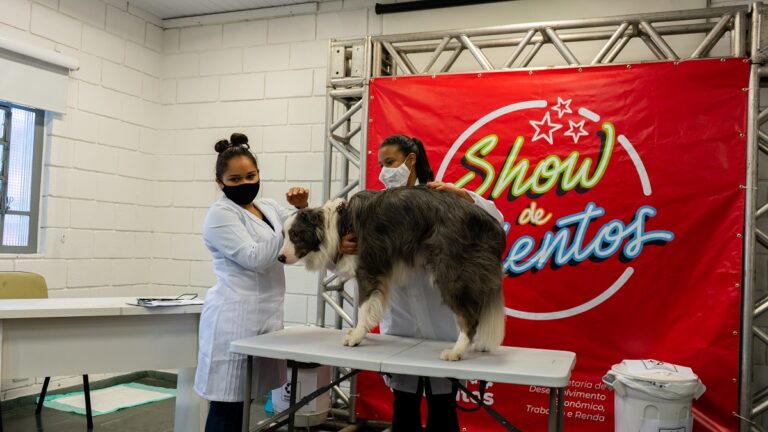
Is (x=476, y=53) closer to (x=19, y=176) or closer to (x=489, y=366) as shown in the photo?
(x=489, y=366)

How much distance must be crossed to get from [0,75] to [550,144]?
397 cm

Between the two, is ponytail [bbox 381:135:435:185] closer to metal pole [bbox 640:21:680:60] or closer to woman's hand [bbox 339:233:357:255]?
woman's hand [bbox 339:233:357:255]

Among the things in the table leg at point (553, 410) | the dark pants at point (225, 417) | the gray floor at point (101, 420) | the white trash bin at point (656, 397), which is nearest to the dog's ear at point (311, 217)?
the dark pants at point (225, 417)

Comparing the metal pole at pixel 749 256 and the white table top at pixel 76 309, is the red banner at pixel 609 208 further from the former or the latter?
the white table top at pixel 76 309

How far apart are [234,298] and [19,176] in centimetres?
303

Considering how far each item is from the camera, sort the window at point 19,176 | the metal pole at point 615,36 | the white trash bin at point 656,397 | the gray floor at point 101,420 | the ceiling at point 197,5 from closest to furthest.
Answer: the white trash bin at point 656,397, the metal pole at point 615,36, the gray floor at point 101,420, the window at point 19,176, the ceiling at point 197,5

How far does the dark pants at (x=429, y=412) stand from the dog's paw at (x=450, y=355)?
0.81 ft

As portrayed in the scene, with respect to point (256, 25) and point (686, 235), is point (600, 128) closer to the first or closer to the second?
point (686, 235)

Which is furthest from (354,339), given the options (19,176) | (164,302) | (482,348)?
(19,176)

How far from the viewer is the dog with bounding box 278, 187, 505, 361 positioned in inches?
88.5

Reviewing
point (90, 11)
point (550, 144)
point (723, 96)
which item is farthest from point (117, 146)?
point (723, 96)

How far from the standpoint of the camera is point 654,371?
327 centimetres

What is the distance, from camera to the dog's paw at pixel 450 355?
2192mm

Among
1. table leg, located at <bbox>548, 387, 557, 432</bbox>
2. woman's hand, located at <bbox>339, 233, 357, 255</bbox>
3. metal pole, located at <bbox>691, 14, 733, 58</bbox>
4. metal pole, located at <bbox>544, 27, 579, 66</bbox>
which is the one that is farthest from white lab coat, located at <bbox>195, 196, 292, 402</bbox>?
metal pole, located at <bbox>691, 14, 733, 58</bbox>
